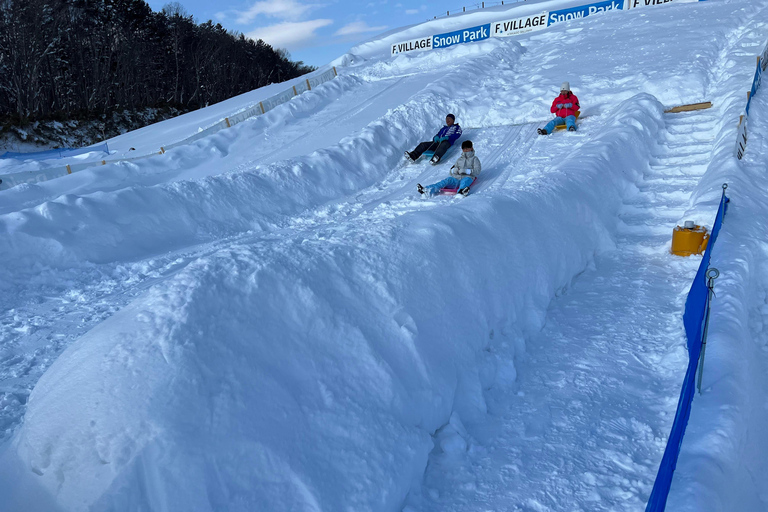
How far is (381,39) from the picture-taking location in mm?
25969

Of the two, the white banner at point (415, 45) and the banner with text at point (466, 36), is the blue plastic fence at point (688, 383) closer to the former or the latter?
the banner with text at point (466, 36)

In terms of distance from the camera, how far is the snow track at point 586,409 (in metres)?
2.47

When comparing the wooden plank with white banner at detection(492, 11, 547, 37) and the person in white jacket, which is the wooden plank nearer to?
the person in white jacket

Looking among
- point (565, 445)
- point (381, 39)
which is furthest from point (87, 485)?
point (381, 39)

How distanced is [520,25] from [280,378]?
21.1 metres

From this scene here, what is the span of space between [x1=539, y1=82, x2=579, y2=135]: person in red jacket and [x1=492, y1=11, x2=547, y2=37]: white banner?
11.7 meters

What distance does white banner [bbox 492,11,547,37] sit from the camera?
64.4ft

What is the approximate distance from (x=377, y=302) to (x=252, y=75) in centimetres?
5085

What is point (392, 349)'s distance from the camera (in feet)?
9.27

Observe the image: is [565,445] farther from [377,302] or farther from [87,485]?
[87,485]

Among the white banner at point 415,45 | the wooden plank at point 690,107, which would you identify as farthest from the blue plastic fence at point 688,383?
the white banner at point 415,45

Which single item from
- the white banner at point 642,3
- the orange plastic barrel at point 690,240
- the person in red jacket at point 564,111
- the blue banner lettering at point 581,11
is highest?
the blue banner lettering at point 581,11

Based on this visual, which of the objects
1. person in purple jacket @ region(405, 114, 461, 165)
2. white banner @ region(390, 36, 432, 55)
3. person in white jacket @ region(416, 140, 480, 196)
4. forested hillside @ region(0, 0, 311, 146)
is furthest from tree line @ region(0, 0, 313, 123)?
person in white jacket @ region(416, 140, 480, 196)

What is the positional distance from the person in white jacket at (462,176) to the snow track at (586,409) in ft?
Result: 10.6
